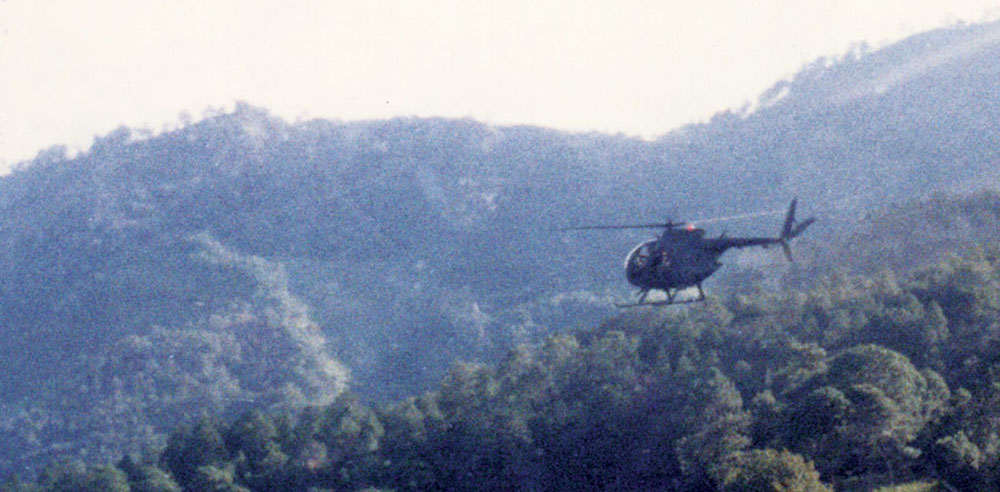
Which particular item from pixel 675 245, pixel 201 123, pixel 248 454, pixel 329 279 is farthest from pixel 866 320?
pixel 201 123

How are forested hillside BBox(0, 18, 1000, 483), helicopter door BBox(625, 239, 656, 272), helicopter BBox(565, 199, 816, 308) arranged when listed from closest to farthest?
helicopter BBox(565, 199, 816, 308) < helicopter door BBox(625, 239, 656, 272) < forested hillside BBox(0, 18, 1000, 483)

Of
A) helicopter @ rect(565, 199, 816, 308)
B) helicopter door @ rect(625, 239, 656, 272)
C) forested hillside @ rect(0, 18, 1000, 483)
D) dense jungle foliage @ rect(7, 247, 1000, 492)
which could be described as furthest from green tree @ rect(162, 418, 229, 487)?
helicopter @ rect(565, 199, 816, 308)

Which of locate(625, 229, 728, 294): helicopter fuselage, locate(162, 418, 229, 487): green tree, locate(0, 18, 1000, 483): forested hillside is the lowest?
locate(162, 418, 229, 487): green tree

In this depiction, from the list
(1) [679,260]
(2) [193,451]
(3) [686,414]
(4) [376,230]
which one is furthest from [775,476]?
(4) [376,230]

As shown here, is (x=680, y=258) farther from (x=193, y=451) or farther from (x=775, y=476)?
(x=193, y=451)

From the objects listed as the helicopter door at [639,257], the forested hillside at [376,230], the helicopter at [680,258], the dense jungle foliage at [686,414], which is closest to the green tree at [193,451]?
the dense jungle foliage at [686,414]

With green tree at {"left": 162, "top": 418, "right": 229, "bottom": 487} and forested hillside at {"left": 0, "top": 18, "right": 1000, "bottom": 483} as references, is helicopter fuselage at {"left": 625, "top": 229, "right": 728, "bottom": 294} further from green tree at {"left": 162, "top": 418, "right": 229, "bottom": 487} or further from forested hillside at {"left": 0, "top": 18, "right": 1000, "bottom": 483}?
forested hillside at {"left": 0, "top": 18, "right": 1000, "bottom": 483}

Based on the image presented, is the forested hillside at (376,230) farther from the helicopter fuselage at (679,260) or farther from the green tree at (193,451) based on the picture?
the helicopter fuselage at (679,260)
